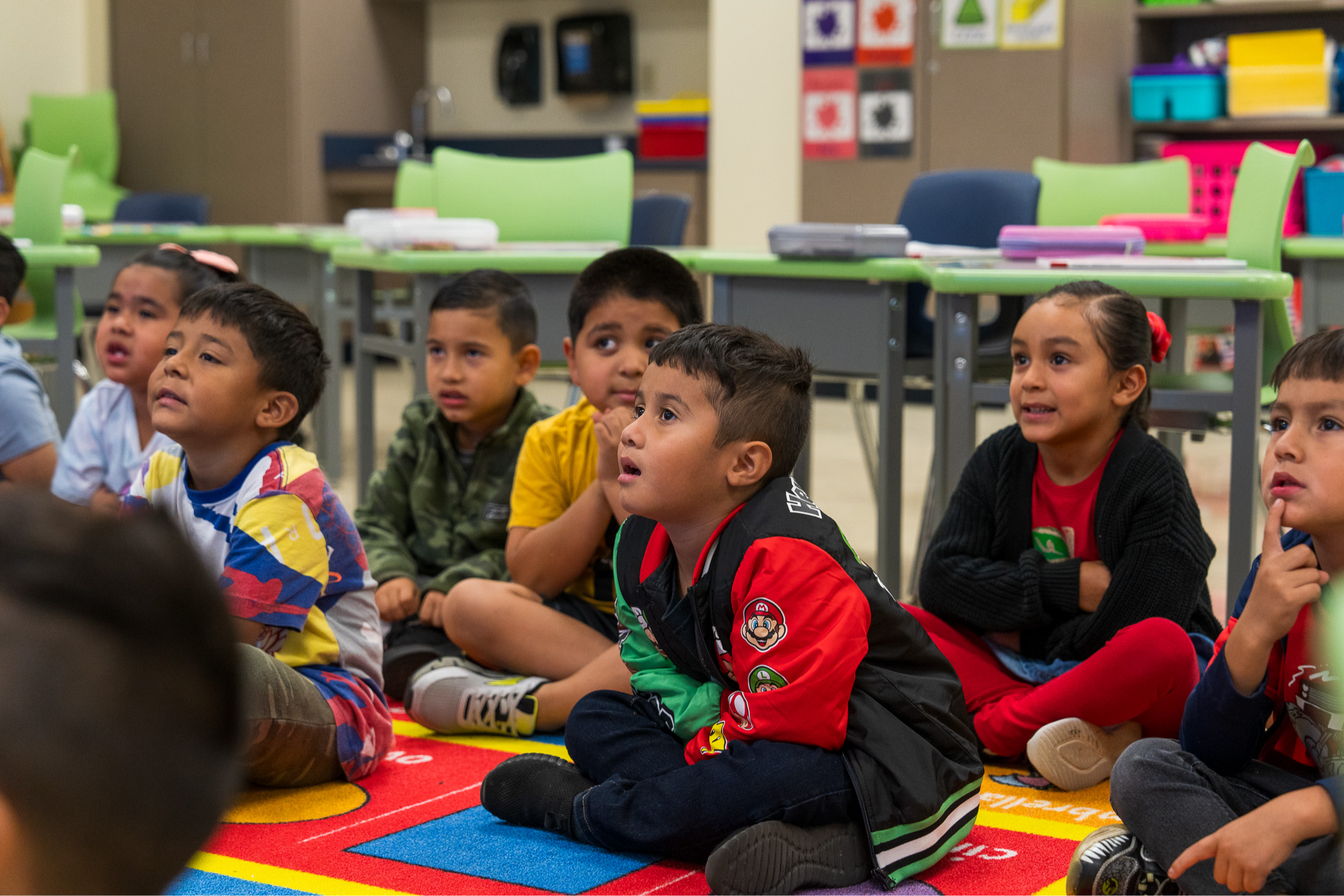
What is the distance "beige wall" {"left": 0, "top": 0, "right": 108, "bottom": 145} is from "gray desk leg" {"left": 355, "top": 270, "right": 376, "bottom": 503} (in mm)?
5072

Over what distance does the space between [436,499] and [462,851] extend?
3.01ft

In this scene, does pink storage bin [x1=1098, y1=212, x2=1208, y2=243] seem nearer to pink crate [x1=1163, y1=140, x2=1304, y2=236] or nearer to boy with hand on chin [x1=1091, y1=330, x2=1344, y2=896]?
pink crate [x1=1163, y1=140, x2=1304, y2=236]

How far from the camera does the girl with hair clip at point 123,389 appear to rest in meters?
2.33

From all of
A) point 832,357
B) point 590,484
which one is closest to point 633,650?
point 590,484

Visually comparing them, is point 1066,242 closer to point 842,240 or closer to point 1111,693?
point 842,240

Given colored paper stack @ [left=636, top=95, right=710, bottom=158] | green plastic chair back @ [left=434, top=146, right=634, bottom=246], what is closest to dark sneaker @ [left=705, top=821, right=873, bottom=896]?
green plastic chair back @ [left=434, top=146, right=634, bottom=246]

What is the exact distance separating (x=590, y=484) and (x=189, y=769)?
4.80ft

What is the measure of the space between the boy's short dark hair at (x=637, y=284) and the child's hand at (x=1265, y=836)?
3.73ft

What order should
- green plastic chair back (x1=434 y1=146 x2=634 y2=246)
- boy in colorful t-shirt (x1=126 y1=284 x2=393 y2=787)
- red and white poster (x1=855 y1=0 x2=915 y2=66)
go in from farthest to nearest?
1. red and white poster (x1=855 y1=0 x2=915 y2=66)
2. green plastic chair back (x1=434 y1=146 x2=634 y2=246)
3. boy in colorful t-shirt (x1=126 y1=284 x2=393 y2=787)

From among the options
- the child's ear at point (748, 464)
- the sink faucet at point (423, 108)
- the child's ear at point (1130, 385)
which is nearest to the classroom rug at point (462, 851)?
the child's ear at point (748, 464)

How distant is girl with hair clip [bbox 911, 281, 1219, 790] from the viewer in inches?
66.2

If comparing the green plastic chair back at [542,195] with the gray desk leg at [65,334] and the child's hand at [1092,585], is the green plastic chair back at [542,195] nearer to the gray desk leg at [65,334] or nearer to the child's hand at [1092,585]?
the gray desk leg at [65,334]

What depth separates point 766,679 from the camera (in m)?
1.32

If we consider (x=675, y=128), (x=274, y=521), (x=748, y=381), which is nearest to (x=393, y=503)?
(x=274, y=521)
